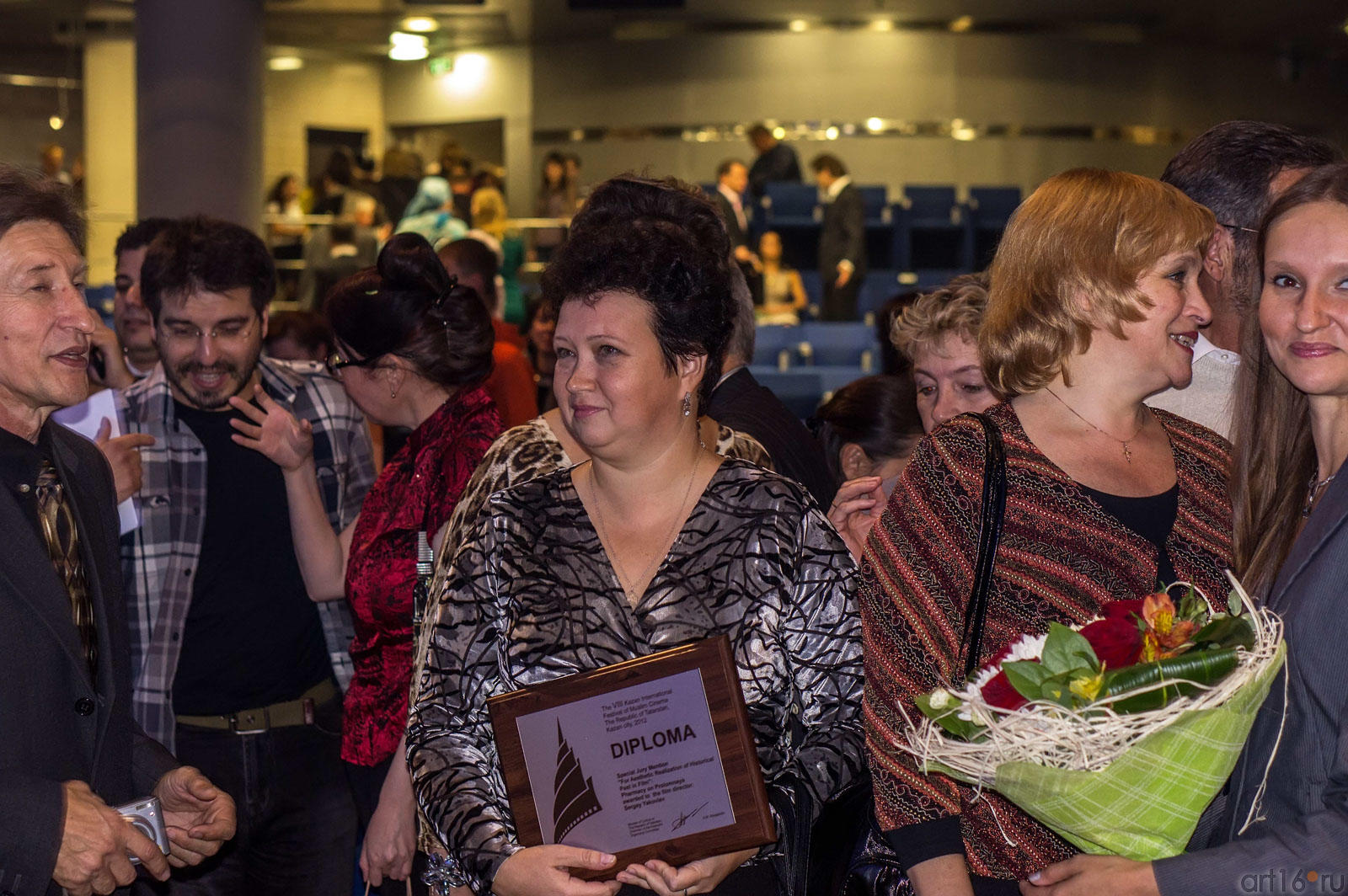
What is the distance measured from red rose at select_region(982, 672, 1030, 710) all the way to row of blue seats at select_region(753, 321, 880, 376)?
9285 millimetres

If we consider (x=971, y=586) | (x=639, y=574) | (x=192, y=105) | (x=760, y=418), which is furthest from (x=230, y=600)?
(x=192, y=105)

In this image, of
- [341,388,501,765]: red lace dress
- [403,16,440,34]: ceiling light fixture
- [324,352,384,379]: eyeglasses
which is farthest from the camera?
[403,16,440,34]: ceiling light fixture

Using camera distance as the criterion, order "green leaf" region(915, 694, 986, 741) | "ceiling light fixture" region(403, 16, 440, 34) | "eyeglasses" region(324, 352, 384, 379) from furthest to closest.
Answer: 1. "ceiling light fixture" region(403, 16, 440, 34)
2. "eyeglasses" region(324, 352, 384, 379)
3. "green leaf" region(915, 694, 986, 741)

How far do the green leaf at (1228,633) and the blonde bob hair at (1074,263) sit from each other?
20.8 inches

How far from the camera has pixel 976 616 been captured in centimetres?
181

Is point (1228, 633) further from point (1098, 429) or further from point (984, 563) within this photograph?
point (1098, 429)

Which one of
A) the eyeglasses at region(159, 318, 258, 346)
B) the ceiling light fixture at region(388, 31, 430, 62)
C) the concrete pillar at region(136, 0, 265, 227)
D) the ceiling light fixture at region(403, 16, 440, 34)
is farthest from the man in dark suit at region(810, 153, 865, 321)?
the eyeglasses at region(159, 318, 258, 346)

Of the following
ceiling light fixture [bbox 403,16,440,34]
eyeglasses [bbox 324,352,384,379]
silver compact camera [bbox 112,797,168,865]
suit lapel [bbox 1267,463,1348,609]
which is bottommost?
silver compact camera [bbox 112,797,168,865]

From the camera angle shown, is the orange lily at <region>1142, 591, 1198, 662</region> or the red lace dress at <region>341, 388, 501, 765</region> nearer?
the orange lily at <region>1142, 591, 1198, 662</region>

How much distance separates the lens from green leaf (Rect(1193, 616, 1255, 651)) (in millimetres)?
1528

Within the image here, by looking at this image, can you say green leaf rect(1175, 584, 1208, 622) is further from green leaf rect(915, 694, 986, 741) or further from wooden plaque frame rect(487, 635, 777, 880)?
wooden plaque frame rect(487, 635, 777, 880)

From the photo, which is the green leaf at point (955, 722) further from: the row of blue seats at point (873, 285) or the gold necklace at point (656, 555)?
the row of blue seats at point (873, 285)

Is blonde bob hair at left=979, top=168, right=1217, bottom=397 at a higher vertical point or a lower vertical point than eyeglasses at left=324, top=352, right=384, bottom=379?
higher

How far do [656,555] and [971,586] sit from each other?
0.51 meters
